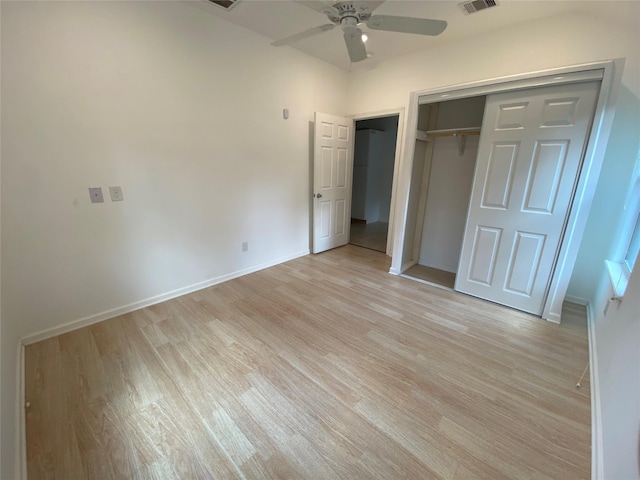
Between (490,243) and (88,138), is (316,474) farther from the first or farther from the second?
(88,138)

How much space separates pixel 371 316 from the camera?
2.41 metres

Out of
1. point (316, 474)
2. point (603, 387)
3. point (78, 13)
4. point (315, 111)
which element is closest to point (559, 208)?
point (603, 387)

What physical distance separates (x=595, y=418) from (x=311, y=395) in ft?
5.18

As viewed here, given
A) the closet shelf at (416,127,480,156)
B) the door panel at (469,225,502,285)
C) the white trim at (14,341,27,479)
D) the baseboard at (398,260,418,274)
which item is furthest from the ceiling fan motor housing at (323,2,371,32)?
the white trim at (14,341,27,479)

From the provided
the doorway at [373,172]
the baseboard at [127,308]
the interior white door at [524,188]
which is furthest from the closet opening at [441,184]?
the baseboard at [127,308]

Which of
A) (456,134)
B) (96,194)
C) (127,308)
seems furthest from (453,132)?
(127,308)

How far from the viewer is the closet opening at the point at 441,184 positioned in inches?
120

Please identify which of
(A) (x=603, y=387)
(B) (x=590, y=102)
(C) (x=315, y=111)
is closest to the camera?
(A) (x=603, y=387)

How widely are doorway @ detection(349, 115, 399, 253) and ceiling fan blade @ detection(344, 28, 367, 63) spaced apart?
363cm

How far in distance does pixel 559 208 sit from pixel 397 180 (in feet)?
6.26

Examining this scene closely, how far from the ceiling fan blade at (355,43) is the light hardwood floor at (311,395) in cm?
225

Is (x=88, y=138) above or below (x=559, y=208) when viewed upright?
above

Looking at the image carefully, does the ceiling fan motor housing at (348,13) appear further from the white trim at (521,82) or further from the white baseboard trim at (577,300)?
the white baseboard trim at (577,300)

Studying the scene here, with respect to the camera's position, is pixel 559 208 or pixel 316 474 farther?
pixel 559 208
